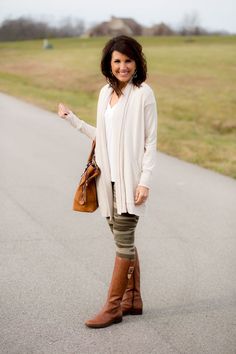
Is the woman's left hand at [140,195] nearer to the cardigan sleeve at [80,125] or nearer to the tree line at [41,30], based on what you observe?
the cardigan sleeve at [80,125]

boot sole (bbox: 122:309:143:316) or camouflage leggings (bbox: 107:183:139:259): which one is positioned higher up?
camouflage leggings (bbox: 107:183:139:259)

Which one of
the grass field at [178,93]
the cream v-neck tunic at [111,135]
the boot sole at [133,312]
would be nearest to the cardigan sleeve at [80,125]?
the cream v-neck tunic at [111,135]

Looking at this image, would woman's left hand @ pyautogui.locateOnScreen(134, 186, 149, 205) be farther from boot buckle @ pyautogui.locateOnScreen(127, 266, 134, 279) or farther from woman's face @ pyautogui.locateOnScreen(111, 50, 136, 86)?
woman's face @ pyautogui.locateOnScreen(111, 50, 136, 86)

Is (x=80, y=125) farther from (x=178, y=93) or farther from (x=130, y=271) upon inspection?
(x=178, y=93)

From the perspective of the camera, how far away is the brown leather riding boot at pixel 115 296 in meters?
3.78

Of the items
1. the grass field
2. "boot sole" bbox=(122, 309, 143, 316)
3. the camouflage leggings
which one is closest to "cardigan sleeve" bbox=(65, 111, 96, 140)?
the camouflage leggings

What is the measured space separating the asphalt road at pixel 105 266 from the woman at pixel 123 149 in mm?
306

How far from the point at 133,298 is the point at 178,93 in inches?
884

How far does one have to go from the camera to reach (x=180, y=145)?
11.7 m

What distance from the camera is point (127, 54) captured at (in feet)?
12.1

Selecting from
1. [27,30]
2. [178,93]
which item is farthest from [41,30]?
[178,93]

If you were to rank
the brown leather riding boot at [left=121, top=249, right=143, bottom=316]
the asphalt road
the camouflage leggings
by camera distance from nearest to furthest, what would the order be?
the asphalt road, the camouflage leggings, the brown leather riding boot at [left=121, top=249, right=143, bottom=316]

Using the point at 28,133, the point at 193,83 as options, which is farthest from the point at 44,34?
the point at 28,133

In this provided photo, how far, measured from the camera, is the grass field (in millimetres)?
11736
